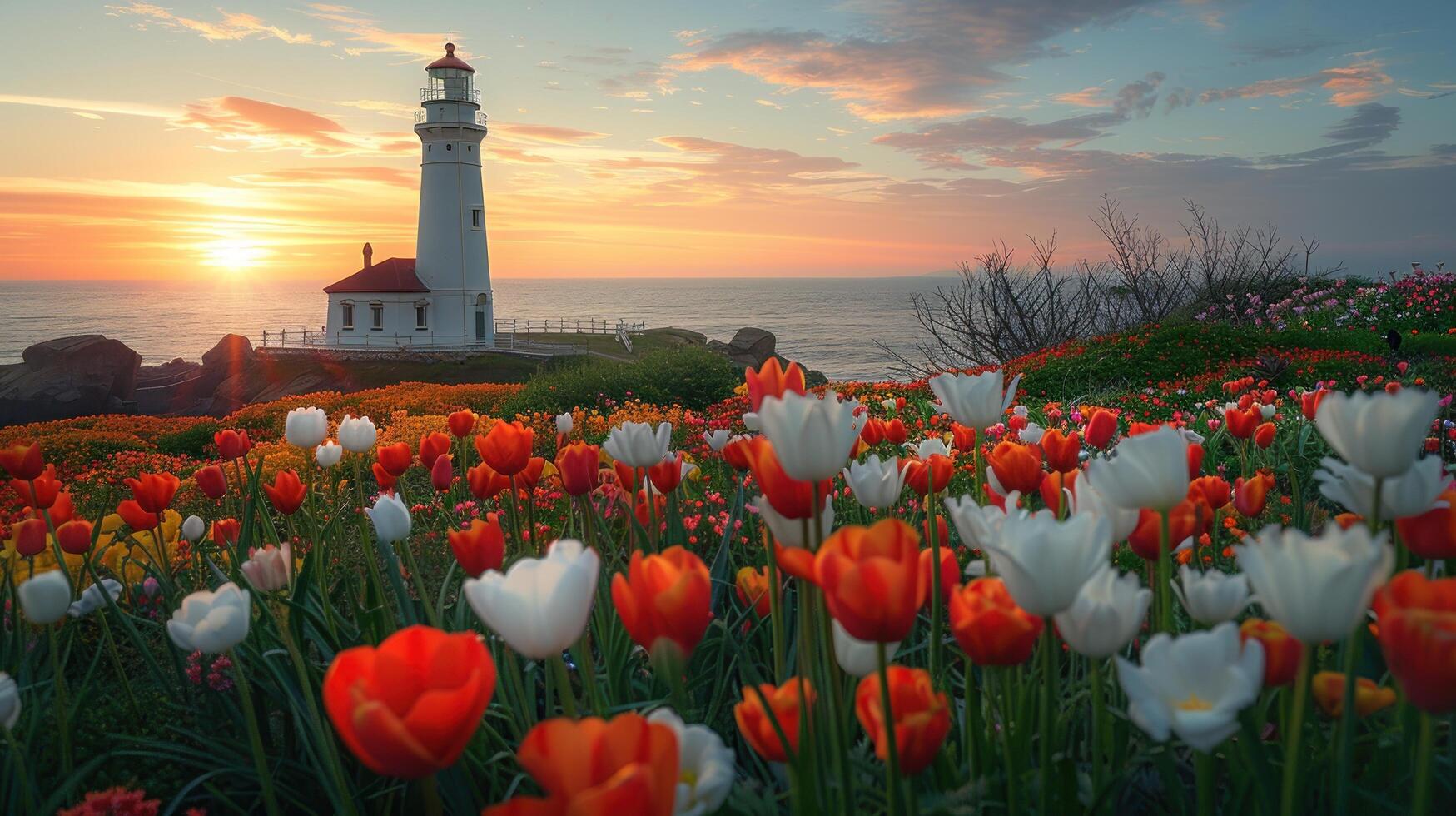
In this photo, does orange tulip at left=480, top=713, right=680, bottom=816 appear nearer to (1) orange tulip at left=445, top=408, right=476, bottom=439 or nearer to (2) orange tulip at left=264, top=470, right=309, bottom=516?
(2) orange tulip at left=264, top=470, right=309, bottom=516

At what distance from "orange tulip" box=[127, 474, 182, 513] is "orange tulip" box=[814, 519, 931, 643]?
253cm

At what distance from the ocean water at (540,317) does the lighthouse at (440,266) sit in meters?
18.6

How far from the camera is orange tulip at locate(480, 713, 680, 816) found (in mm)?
988

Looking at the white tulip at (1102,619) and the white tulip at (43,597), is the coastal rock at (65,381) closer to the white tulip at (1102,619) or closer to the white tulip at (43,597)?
the white tulip at (43,597)

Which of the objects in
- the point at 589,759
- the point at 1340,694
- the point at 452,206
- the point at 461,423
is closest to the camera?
the point at 589,759

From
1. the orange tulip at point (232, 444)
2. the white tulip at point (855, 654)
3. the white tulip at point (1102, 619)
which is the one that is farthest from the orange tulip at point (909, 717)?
the orange tulip at point (232, 444)

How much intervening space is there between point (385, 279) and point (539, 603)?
128 feet

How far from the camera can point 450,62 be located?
34.4 meters

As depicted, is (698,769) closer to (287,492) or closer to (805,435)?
(805,435)

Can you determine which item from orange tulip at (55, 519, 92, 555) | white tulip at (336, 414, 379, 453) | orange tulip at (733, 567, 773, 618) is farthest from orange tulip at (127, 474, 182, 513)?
orange tulip at (733, 567, 773, 618)

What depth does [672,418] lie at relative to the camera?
11.3 meters

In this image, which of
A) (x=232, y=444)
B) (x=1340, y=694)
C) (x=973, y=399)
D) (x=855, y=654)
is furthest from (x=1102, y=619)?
(x=232, y=444)

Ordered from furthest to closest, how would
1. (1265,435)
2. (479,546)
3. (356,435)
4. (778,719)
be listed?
(1265,435) < (356,435) < (479,546) < (778,719)

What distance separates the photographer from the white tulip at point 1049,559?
1.22 m
